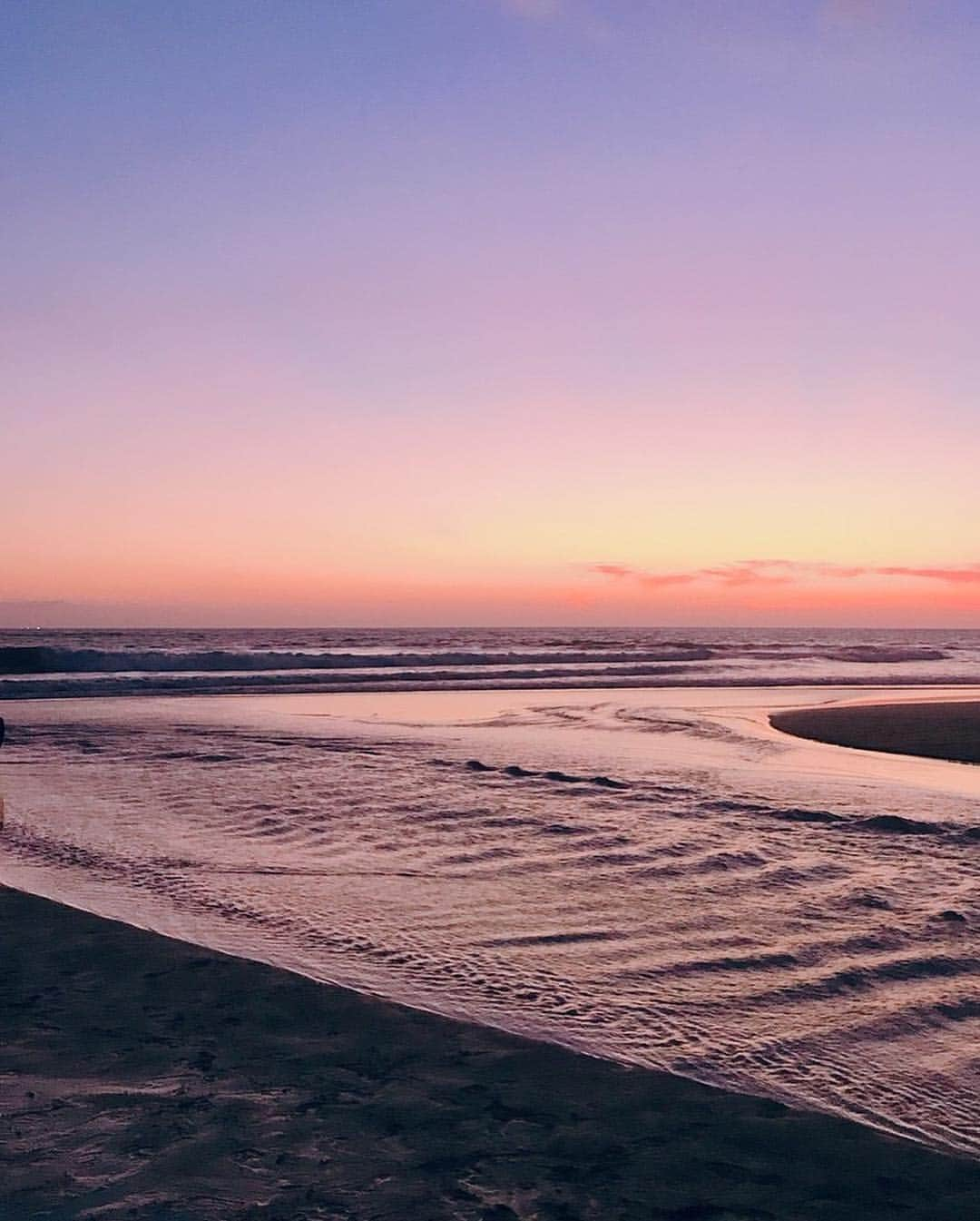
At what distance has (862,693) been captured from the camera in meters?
32.1

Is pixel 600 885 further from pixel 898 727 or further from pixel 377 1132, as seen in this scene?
pixel 898 727

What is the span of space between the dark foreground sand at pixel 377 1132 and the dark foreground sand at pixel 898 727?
1339 centimetres

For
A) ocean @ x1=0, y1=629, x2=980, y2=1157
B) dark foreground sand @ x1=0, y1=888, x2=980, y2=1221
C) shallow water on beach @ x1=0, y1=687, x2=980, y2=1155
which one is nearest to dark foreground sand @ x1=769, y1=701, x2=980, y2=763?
ocean @ x1=0, y1=629, x2=980, y2=1157

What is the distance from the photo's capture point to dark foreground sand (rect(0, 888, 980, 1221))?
3752 mm

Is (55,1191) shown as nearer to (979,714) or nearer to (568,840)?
(568,840)

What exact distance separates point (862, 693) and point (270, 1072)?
29.8 metres

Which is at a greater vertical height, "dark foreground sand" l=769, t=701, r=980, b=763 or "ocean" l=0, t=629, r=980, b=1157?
"ocean" l=0, t=629, r=980, b=1157

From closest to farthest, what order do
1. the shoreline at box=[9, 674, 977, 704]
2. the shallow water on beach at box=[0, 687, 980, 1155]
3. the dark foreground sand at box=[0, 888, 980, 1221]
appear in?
the dark foreground sand at box=[0, 888, 980, 1221] < the shallow water on beach at box=[0, 687, 980, 1155] < the shoreline at box=[9, 674, 977, 704]

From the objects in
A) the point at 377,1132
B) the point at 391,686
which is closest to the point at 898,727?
the point at 391,686

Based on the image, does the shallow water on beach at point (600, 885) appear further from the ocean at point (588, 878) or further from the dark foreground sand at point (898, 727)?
the dark foreground sand at point (898, 727)

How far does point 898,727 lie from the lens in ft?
70.4

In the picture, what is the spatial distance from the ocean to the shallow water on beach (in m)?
0.03

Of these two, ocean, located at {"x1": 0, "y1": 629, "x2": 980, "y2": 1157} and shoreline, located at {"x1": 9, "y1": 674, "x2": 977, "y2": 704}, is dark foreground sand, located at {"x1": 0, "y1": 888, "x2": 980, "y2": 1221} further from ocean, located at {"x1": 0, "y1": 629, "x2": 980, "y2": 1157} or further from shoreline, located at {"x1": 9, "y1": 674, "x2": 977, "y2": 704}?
shoreline, located at {"x1": 9, "y1": 674, "x2": 977, "y2": 704}

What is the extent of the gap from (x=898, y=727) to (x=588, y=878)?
48.5ft
